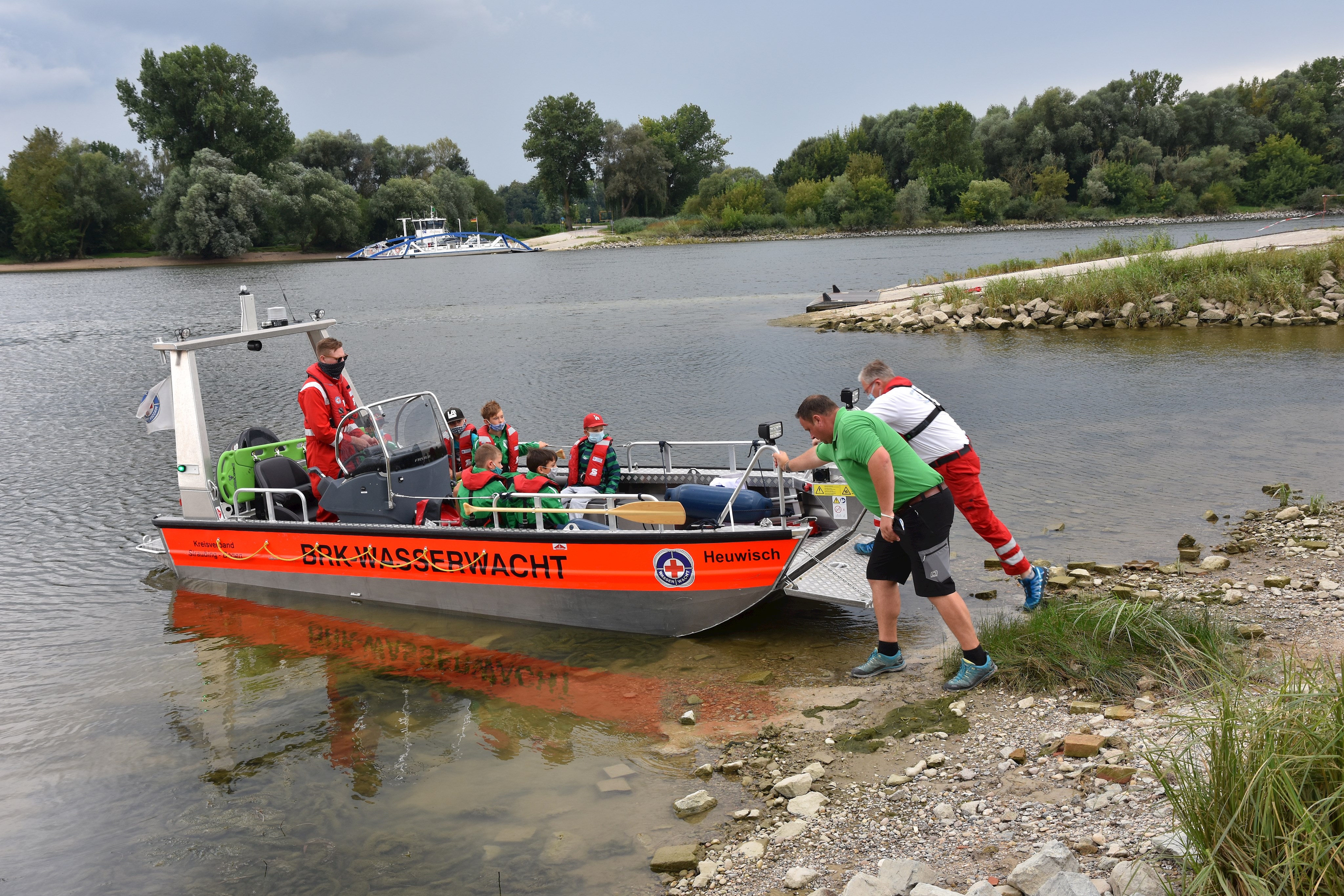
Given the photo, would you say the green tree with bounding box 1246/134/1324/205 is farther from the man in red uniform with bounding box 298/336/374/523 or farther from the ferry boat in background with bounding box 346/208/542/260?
the man in red uniform with bounding box 298/336/374/523

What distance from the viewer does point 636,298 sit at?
4297 centimetres

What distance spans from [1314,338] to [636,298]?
27642mm

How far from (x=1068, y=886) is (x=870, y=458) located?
2.63 m

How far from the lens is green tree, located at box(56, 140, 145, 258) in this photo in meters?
85.0

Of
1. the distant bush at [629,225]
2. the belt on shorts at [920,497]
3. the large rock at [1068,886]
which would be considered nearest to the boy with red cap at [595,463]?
the belt on shorts at [920,497]

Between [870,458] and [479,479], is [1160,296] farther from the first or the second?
[870,458]

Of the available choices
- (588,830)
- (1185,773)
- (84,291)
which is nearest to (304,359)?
(588,830)

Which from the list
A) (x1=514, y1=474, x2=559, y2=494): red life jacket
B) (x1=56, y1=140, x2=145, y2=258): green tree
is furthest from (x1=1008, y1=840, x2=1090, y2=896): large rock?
(x1=56, y1=140, x2=145, y2=258): green tree

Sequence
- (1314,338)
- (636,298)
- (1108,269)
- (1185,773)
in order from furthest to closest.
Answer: (636,298) → (1108,269) → (1314,338) → (1185,773)

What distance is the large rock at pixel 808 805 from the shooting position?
481cm

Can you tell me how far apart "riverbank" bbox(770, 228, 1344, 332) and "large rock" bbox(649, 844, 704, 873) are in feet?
78.1

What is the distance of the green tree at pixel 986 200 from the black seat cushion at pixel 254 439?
82842 mm

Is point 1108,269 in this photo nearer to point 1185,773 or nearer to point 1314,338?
point 1314,338

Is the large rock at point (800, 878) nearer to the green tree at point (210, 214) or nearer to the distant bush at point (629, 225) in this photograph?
the green tree at point (210, 214)
